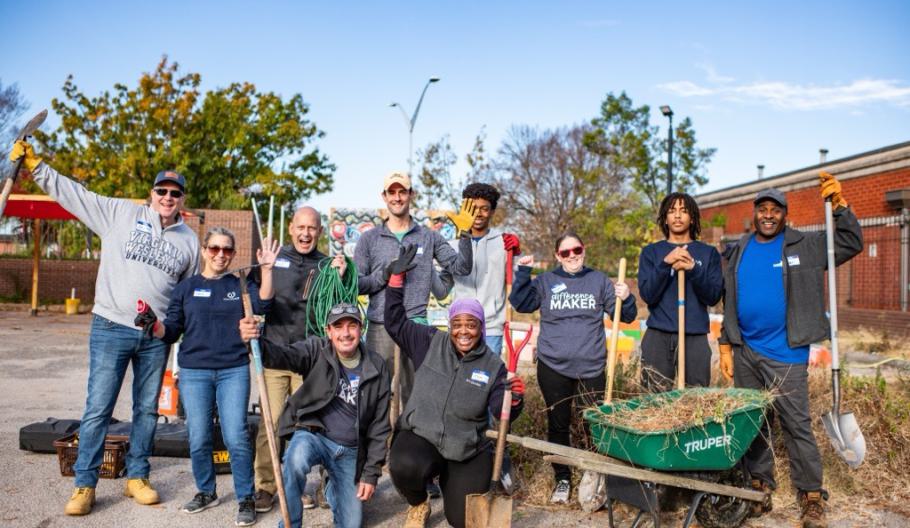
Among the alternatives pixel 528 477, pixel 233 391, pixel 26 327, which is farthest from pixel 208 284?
pixel 26 327

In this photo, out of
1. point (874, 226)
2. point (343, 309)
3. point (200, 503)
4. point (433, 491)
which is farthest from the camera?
point (874, 226)

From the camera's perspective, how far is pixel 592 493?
4.75 m

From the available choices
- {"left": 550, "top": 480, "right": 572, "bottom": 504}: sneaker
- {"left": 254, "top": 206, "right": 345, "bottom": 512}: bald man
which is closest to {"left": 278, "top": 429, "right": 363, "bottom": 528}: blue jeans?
{"left": 254, "top": 206, "right": 345, "bottom": 512}: bald man

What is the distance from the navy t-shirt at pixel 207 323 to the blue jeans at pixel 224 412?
0.23 feet

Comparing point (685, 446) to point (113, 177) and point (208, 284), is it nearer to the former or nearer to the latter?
point (208, 284)

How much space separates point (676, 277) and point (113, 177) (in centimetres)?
2156

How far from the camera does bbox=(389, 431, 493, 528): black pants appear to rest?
4227mm

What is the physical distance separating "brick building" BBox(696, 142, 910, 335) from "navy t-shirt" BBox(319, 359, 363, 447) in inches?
532

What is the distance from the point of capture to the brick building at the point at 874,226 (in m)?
15.5

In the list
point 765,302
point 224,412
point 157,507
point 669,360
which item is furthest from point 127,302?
point 765,302

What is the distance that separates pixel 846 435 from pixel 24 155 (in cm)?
528

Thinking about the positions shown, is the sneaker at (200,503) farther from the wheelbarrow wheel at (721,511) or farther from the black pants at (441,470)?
the wheelbarrow wheel at (721,511)

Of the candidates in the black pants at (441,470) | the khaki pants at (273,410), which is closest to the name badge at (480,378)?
the black pants at (441,470)

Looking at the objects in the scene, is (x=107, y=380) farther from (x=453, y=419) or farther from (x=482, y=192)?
(x=482, y=192)
